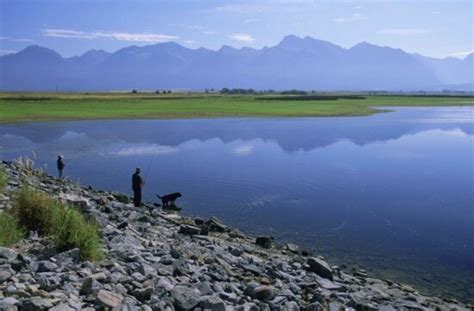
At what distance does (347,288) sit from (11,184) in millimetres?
13268

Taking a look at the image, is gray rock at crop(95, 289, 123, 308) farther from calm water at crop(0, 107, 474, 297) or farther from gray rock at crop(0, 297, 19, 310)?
calm water at crop(0, 107, 474, 297)

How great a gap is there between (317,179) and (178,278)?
2239 centimetres

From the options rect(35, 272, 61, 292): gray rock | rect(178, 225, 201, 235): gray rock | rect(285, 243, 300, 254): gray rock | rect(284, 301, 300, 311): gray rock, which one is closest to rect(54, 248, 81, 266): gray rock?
rect(35, 272, 61, 292): gray rock

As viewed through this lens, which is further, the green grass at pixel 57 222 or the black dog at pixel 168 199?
the black dog at pixel 168 199

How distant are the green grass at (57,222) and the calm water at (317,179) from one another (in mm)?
9858

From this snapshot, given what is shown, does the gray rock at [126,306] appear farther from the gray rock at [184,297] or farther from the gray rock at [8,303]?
the gray rock at [8,303]

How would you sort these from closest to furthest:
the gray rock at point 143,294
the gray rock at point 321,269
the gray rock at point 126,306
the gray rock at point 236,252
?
the gray rock at point 126,306 < the gray rock at point 143,294 < the gray rock at point 321,269 < the gray rock at point 236,252

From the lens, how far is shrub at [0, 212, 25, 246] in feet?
36.2

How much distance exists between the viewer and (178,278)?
1073 centimetres

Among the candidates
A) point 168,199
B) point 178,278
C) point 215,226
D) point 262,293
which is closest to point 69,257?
point 178,278

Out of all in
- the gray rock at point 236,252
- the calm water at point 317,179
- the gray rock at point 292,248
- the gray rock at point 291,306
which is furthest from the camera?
the calm water at point 317,179

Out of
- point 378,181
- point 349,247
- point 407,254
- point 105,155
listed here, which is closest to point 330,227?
point 349,247

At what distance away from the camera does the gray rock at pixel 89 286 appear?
8.94 metres

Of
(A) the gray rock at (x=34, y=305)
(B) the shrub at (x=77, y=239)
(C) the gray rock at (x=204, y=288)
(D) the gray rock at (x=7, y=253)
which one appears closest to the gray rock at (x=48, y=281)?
(A) the gray rock at (x=34, y=305)
